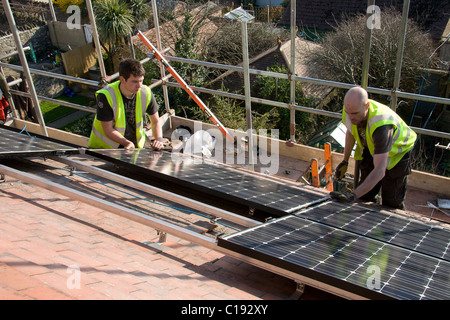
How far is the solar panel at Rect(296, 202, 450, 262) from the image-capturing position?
380cm

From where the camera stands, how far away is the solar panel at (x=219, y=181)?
172 inches

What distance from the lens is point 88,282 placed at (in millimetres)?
2795

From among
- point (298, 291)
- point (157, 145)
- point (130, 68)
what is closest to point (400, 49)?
point (157, 145)

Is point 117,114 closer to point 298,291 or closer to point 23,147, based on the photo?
point 23,147

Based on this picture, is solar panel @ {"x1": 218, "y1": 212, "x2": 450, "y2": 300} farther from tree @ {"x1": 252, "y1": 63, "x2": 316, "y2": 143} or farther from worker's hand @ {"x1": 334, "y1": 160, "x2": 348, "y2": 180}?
tree @ {"x1": 252, "y1": 63, "x2": 316, "y2": 143}

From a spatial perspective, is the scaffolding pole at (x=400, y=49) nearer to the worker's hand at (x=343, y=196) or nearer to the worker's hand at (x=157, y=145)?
the worker's hand at (x=343, y=196)

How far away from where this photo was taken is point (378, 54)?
66.3 ft

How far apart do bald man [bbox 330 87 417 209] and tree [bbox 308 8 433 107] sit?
15.1m

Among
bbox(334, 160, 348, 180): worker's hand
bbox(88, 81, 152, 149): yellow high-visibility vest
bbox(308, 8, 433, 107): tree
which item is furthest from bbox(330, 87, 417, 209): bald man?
bbox(308, 8, 433, 107): tree

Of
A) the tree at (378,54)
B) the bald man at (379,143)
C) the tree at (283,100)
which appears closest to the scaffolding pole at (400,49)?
the bald man at (379,143)

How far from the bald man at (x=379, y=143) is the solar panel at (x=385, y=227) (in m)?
0.37

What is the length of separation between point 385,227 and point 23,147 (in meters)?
4.14

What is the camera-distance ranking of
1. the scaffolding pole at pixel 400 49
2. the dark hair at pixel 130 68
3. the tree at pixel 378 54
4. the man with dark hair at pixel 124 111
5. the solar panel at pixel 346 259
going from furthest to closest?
the tree at pixel 378 54, the scaffolding pole at pixel 400 49, the man with dark hair at pixel 124 111, the dark hair at pixel 130 68, the solar panel at pixel 346 259

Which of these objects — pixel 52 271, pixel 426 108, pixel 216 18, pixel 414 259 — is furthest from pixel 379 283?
pixel 216 18
